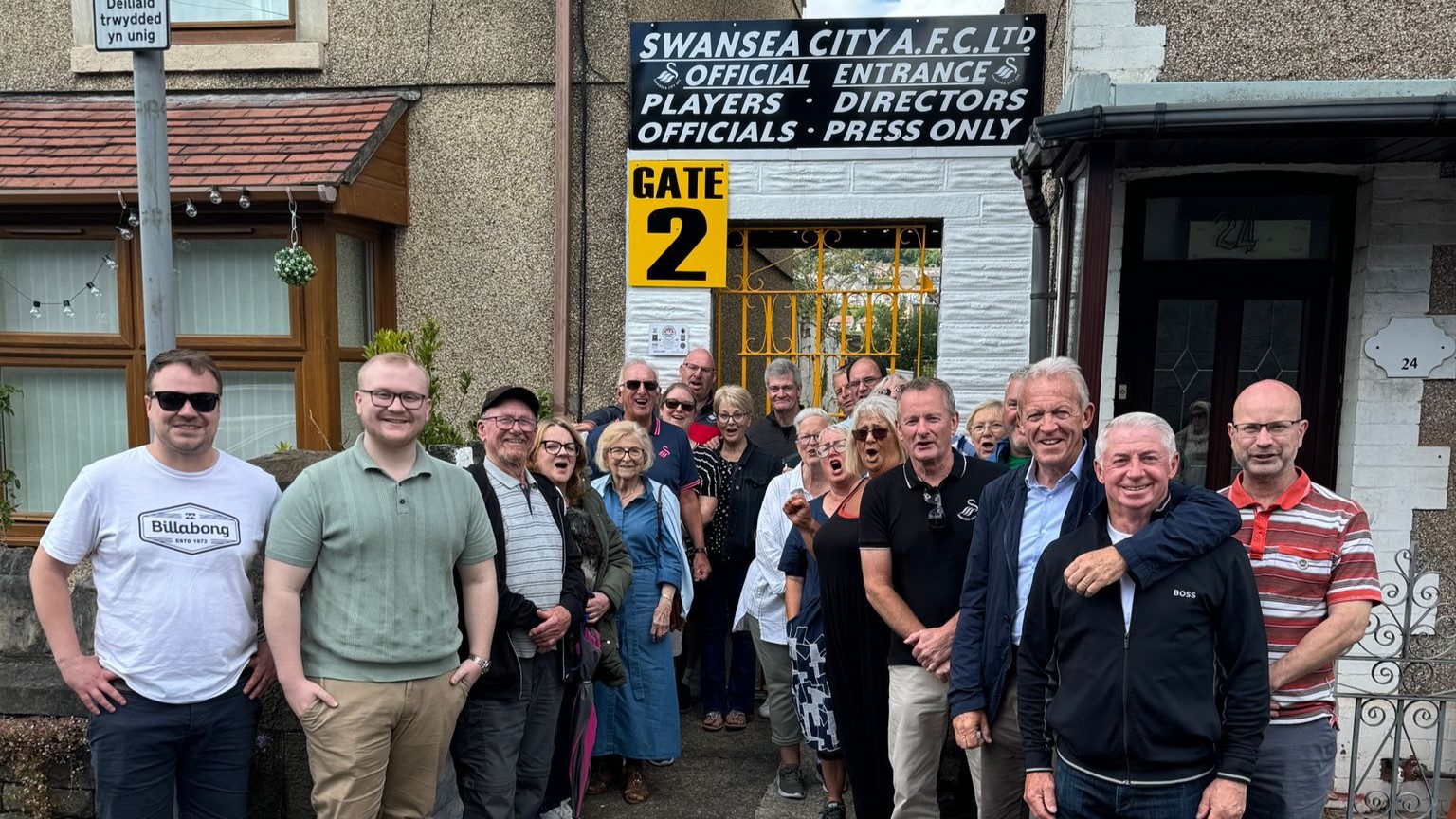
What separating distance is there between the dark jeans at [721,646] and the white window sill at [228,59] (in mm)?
4516

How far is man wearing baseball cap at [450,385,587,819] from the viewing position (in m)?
3.28

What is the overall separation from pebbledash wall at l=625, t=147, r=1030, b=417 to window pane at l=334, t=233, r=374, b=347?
2.60m

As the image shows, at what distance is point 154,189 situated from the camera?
9.94 feet

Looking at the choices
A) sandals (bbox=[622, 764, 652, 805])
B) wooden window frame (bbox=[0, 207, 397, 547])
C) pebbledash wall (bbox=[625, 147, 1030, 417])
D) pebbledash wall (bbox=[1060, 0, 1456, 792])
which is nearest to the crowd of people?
sandals (bbox=[622, 764, 652, 805])

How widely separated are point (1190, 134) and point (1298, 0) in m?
1.39

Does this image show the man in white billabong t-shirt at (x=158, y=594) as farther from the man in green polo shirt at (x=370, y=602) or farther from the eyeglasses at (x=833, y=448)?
the eyeglasses at (x=833, y=448)

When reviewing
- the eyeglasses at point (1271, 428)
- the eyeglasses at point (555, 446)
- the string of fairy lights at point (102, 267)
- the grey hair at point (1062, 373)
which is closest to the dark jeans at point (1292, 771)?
the eyeglasses at point (1271, 428)

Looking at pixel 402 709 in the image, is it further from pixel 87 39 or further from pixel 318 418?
pixel 87 39

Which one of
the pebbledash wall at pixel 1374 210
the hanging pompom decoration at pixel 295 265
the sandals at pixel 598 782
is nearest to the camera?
the sandals at pixel 598 782

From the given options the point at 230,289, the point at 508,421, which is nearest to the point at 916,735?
the point at 508,421

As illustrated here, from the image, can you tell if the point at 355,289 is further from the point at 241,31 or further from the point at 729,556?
the point at 729,556

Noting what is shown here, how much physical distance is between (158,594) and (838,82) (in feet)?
16.5

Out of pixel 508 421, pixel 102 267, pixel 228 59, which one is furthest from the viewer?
pixel 228 59

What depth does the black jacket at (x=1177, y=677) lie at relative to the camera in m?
2.38
